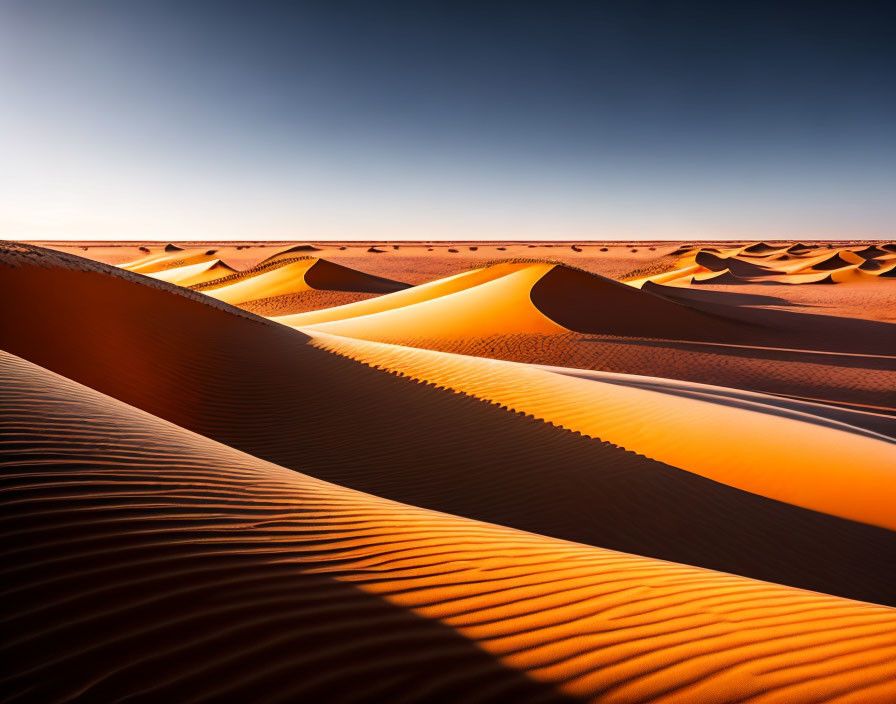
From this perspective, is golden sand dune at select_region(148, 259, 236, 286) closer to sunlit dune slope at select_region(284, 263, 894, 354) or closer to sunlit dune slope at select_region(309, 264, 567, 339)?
sunlit dune slope at select_region(284, 263, 894, 354)

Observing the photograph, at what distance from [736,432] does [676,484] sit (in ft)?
7.13

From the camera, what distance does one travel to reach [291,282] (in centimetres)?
3381

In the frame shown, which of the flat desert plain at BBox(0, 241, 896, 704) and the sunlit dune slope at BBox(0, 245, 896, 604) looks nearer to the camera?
the flat desert plain at BBox(0, 241, 896, 704)

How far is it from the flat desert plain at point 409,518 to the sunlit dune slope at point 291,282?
71.3 feet

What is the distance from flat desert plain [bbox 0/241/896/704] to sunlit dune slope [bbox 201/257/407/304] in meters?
21.7

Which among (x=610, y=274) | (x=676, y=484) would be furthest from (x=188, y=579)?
(x=610, y=274)

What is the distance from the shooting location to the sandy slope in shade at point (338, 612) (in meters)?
1.54

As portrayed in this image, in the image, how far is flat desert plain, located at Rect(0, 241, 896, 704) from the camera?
1.65 m

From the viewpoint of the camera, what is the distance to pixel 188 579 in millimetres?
1851

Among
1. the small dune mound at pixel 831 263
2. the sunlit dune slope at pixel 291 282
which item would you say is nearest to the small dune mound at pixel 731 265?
the small dune mound at pixel 831 263

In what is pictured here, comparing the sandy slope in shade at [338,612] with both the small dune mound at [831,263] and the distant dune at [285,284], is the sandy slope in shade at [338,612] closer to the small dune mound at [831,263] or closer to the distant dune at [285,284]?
the distant dune at [285,284]

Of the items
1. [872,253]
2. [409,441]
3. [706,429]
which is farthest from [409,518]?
[872,253]

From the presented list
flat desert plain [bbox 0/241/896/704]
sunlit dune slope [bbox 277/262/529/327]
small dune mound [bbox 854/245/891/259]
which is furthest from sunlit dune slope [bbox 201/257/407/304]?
small dune mound [bbox 854/245/891/259]

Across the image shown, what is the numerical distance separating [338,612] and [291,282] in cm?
3376
